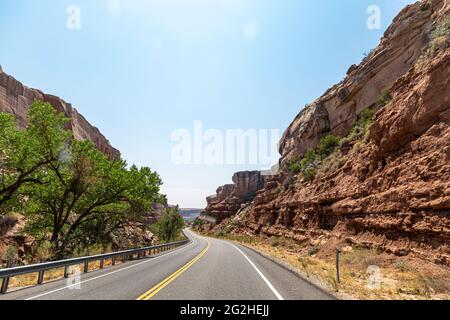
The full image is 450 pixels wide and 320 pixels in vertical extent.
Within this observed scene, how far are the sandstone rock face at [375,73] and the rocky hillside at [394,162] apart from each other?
0.42ft

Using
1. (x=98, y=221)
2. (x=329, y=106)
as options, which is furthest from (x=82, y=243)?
(x=329, y=106)

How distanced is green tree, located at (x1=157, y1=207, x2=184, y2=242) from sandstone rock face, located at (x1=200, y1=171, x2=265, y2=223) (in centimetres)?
6775

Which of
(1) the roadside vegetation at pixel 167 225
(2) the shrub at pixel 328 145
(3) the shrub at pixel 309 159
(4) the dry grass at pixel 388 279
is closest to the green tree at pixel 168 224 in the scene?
(1) the roadside vegetation at pixel 167 225

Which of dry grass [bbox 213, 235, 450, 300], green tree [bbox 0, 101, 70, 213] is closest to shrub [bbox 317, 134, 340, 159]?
dry grass [bbox 213, 235, 450, 300]

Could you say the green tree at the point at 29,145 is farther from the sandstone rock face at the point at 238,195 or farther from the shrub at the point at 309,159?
the sandstone rock face at the point at 238,195

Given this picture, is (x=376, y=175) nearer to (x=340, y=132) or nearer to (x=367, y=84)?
(x=367, y=84)

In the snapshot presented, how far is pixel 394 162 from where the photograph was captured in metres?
19.5

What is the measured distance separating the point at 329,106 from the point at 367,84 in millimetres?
10874

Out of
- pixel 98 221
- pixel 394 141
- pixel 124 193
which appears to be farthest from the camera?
pixel 98 221

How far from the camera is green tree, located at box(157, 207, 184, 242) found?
5578cm

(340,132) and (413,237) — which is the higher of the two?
(340,132)

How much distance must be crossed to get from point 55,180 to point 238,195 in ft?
369

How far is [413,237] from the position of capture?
49.5 ft

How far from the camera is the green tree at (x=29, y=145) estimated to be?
18273mm
